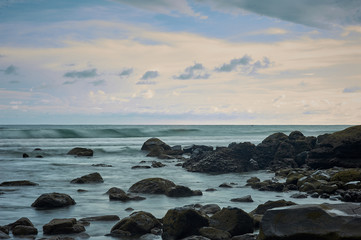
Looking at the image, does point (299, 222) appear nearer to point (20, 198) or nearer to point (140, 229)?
point (140, 229)

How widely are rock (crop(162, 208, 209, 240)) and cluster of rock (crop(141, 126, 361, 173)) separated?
42.0 ft

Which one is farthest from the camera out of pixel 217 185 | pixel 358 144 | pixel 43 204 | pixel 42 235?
pixel 358 144

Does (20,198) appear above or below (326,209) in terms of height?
below

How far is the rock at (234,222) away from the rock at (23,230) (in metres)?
3.47

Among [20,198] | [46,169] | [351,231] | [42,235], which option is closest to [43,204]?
[20,198]

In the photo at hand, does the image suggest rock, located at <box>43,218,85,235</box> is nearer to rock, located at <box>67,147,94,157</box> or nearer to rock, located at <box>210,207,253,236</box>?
rock, located at <box>210,207,253,236</box>

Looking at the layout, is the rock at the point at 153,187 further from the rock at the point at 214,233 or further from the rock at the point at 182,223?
the rock at the point at 214,233

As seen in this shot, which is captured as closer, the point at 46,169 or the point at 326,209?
→ the point at 326,209

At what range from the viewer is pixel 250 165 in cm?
2158

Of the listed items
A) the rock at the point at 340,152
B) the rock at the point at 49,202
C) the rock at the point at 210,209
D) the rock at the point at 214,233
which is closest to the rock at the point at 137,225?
the rock at the point at 214,233

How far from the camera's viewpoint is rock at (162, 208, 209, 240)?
300 inches

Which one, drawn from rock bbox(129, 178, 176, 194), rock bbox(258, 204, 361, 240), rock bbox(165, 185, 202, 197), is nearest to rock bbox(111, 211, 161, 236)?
rock bbox(258, 204, 361, 240)

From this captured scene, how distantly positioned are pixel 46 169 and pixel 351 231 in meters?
18.3

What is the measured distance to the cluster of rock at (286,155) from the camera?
1934 centimetres
